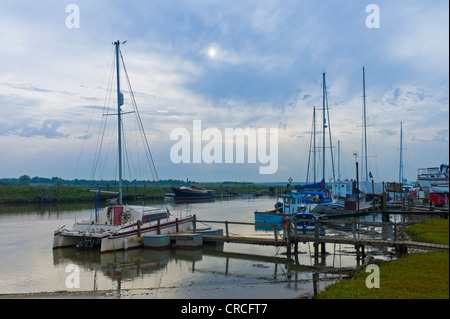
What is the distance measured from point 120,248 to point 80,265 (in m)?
3.10

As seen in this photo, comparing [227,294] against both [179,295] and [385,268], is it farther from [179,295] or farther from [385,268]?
[385,268]

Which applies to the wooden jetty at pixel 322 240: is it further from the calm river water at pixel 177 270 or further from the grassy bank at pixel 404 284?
the grassy bank at pixel 404 284

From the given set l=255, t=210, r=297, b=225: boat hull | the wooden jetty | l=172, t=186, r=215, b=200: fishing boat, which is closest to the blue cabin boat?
l=255, t=210, r=297, b=225: boat hull

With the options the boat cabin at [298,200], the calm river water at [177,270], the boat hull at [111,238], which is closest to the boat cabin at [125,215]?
the boat hull at [111,238]

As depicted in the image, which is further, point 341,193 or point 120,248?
point 341,193

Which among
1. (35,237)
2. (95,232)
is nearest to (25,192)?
(35,237)

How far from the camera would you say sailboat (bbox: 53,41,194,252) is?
22328mm

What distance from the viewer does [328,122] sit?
52875 millimetres

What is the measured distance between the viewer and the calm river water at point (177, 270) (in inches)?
527

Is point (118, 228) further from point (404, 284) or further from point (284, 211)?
point (284, 211)

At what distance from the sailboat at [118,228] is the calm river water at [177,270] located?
2.41 ft
